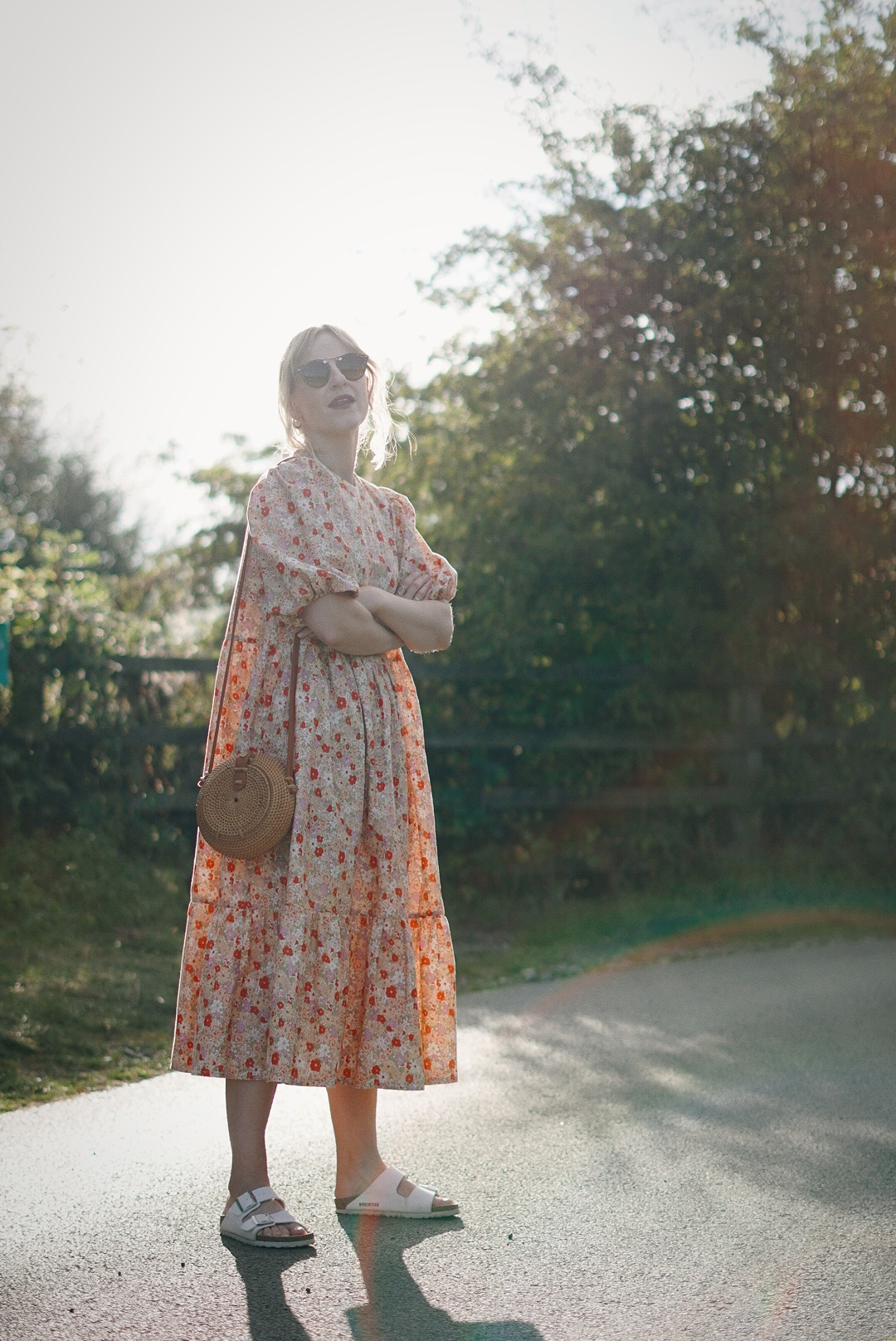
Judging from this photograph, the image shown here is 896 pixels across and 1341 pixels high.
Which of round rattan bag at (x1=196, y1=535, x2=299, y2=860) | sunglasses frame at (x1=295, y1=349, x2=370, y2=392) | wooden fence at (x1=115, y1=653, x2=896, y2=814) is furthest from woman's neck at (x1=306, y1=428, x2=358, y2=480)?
wooden fence at (x1=115, y1=653, x2=896, y2=814)

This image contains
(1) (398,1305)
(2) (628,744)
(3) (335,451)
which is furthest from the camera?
(2) (628,744)

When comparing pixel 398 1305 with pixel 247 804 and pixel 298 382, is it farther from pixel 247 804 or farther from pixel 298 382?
pixel 298 382

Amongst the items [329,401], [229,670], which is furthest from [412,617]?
[329,401]

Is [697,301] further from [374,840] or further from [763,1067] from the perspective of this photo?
[374,840]

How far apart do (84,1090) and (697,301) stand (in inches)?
291

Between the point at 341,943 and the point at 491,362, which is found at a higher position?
the point at 491,362

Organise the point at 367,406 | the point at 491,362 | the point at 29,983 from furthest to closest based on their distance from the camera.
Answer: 1. the point at 491,362
2. the point at 29,983
3. the point at 367,406

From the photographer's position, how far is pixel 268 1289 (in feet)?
8.98

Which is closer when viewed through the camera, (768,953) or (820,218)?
(768,953)

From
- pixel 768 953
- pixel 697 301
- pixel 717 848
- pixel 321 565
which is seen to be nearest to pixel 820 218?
pixel 697 301

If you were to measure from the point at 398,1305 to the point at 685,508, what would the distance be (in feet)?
25.0

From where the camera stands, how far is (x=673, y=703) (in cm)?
966

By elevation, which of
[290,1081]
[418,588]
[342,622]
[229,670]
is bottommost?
[290,1081]

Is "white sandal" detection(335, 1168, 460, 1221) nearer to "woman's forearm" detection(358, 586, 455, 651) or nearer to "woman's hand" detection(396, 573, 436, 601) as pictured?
"woman's forearm" detection(358, 586, 455, 651)
